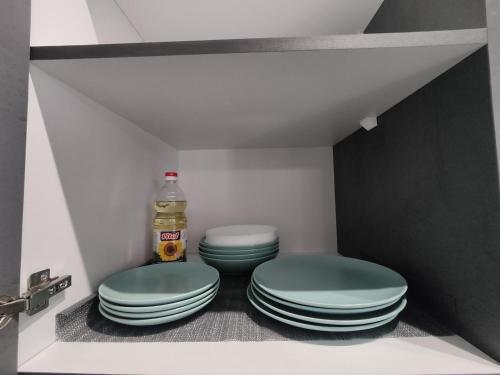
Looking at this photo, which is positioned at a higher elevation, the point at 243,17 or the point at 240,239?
the point at 243,17

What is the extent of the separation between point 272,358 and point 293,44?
0.51 m

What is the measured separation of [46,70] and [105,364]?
0.52m

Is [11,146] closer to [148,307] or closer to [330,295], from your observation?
[148,307]

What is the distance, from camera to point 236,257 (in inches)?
27.3

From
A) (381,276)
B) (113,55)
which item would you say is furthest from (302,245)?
(113,55)

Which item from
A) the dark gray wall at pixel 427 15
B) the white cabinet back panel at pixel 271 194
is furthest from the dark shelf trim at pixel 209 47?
the white cabinet back panel at pixel 271 194

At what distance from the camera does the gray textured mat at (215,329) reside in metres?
0.41

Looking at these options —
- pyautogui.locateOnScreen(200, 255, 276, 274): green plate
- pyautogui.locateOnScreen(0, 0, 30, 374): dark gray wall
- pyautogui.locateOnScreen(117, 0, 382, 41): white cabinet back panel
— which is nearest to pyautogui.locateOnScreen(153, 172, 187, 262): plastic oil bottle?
pyautogui.locateOnScreen(200, 255, 276, 274): green plate

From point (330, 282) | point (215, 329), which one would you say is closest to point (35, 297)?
point (215, 329)

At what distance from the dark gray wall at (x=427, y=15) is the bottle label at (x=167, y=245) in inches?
33.7

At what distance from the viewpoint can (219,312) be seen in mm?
498

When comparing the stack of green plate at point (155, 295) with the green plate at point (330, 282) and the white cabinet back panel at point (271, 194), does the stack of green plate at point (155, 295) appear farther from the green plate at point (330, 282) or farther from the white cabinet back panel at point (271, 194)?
Result: the white cabinet back panel at point (271, 194)

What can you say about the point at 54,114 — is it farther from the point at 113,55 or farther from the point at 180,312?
the point at 180,312

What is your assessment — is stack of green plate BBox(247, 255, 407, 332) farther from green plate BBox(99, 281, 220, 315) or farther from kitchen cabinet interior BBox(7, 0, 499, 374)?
green plate BBox(99, 281, 220, 315)
